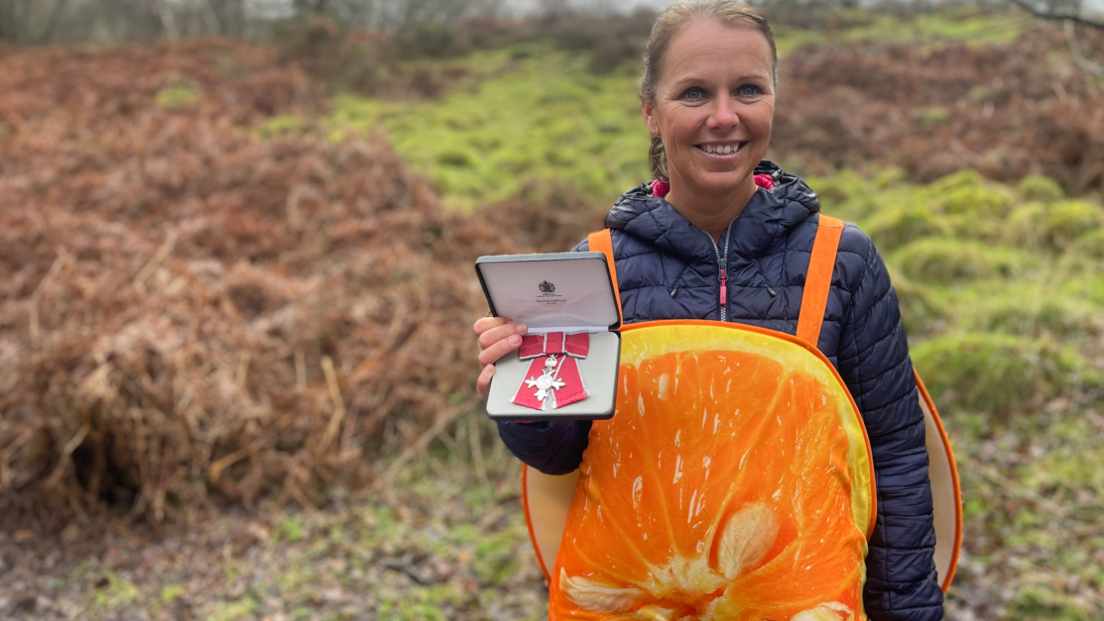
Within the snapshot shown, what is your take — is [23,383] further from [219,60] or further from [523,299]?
[219,60]

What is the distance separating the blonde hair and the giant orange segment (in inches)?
21.3

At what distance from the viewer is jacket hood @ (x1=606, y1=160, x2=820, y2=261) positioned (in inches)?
62.0

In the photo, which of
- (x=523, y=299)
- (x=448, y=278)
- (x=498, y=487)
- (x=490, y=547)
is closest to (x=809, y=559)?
(x=523, y=299)

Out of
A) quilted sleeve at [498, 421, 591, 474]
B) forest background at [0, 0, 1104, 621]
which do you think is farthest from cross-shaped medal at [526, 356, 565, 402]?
forest background at [0, 0, 1104, 621]

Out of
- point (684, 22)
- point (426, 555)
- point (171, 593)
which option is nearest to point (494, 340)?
point (684, 22)

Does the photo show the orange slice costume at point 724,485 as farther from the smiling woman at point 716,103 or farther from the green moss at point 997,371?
the green moss at point 997,371

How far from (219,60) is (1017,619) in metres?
14.2

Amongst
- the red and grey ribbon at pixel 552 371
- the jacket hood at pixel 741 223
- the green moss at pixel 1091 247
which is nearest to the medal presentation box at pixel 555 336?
the red and grey ribbon at pixel 552 371

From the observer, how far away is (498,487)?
4871 mm

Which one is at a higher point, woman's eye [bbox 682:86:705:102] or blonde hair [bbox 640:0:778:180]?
blonde hair [bbox 640:0:778:180]

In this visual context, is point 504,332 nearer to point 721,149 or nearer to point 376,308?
point 721,149

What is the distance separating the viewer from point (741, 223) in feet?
5.22

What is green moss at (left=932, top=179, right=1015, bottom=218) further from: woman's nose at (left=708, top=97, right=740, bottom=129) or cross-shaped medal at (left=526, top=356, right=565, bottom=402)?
cross-shaped medal at (left=526, top=356, right=565, bottom=402)

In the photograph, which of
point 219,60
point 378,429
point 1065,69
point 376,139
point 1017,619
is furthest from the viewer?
point 219,60
